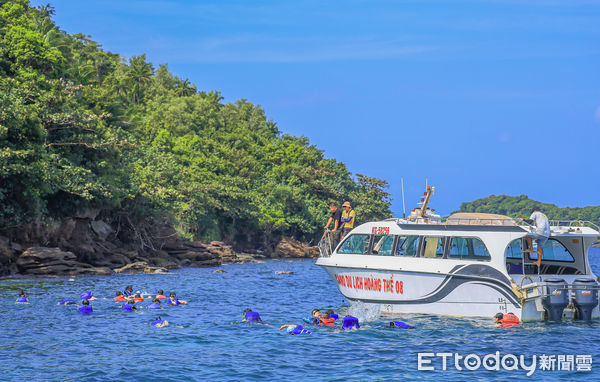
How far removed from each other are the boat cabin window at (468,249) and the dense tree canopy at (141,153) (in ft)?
76.6

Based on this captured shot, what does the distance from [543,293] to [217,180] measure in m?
56.6

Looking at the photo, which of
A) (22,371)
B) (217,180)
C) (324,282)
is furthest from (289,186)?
(22,371)

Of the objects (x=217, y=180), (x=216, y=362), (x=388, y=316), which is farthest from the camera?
(x=217, y=180)

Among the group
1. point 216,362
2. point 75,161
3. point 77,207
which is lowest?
point 216,362

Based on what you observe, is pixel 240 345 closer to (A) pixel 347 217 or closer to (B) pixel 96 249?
(A) pixel 347 217

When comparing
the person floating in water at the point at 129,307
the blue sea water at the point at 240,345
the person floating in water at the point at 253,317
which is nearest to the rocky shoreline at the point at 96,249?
the blue sea water at the point at 240,345

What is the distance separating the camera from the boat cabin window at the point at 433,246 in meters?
21.5

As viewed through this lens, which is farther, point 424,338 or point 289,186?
point 289,186

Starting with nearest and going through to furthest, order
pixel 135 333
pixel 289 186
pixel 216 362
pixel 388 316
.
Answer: pixel 216 362
pixel 135 333
pixel 388 316
pixel 289 186

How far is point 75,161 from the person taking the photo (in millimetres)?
42344

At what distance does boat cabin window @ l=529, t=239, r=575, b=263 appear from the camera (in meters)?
22.1

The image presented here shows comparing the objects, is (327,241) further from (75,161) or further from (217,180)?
(217,180)

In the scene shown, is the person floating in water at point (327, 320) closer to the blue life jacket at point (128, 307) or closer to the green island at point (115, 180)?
the blue life jacket at point (128, 307)

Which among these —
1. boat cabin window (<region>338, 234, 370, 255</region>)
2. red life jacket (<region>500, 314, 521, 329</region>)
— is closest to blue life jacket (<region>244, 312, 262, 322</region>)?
boat cabin window (<region>338, 234, 370, 255</region>)
